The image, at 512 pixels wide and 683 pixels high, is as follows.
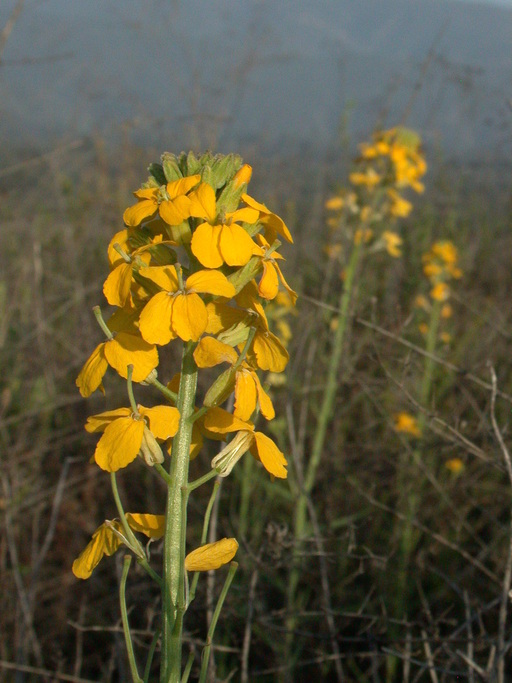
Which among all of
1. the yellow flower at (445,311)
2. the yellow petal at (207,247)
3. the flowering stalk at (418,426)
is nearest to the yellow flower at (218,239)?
the yellow petal at (207,247)

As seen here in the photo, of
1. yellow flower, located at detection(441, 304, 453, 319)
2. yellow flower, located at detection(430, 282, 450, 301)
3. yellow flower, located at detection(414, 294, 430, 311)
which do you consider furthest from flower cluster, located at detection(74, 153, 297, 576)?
yellow flower, located at detection(441, 304, 453, 319)

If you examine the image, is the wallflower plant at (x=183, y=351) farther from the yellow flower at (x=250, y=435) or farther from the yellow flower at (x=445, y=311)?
the yellow flower at (x=445, y=311)

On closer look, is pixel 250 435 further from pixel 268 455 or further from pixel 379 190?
pixel 379 190

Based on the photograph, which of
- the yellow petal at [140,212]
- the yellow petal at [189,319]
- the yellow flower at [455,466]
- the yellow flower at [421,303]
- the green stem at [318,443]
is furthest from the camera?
the yellow flower at [421,303]

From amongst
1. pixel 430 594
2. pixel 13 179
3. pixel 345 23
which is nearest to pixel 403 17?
pixel 345 23

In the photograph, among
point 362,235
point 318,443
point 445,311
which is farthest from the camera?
point 445,311

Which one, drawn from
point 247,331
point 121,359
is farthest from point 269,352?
point 121,359

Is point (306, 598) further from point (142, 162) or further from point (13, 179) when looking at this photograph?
point (13, 179)
